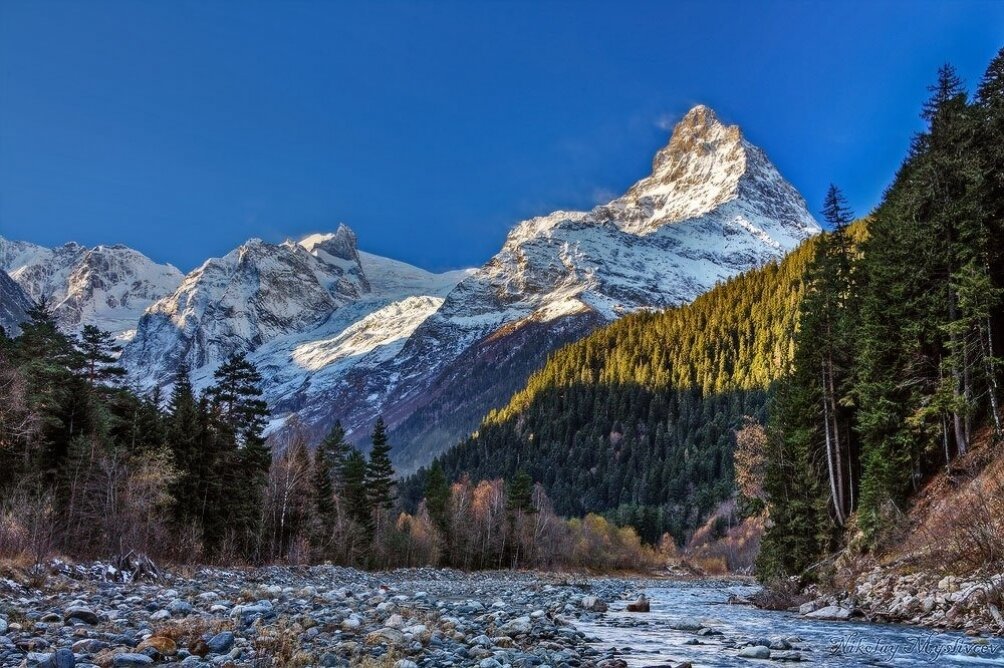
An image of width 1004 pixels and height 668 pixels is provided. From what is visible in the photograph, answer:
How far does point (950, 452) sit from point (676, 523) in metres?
102

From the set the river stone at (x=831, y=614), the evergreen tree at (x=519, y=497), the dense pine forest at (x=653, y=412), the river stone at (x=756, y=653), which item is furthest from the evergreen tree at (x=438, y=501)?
the river stone at (x=756, y=653)

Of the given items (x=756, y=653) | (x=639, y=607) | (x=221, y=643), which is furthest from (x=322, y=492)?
(x=221, y=643)

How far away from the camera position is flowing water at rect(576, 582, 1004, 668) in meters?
13.1

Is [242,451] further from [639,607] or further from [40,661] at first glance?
[40,661]

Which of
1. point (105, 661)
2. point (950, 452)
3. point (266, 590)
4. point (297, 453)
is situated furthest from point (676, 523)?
point (105, 661)

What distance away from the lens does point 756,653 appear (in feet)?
46.4

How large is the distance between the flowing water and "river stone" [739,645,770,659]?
0.26 meters

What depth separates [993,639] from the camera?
46.2 ft

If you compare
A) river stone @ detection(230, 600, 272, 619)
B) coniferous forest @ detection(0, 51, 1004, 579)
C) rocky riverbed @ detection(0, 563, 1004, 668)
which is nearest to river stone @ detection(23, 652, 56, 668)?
rocky riverbed @ detection(0, 563, 1004, 668)

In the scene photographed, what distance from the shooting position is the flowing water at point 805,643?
13141 mm

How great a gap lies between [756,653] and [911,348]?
1815 centimetres

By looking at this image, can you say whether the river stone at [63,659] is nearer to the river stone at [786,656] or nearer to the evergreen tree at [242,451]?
the river stone at [786,656]

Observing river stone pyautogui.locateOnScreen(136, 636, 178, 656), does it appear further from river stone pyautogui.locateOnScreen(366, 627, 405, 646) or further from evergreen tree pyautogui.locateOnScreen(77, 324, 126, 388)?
evergreen tree pyautogui.locateOnScreen(77, 324, 126, 388)

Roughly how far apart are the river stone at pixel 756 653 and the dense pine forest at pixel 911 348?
14.1 meters
